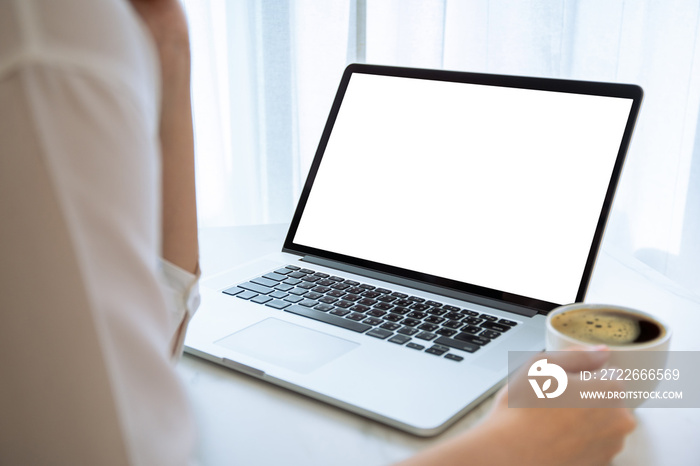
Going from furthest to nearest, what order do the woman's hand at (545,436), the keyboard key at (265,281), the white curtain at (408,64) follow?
the white curtain at (408,64)
the keyboard key at (265,281)
the woman's hand at (545,436)

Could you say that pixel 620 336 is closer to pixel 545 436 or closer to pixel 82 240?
pixel 545 436

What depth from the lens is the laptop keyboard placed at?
0.68m

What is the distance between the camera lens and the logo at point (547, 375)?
0.50 meters

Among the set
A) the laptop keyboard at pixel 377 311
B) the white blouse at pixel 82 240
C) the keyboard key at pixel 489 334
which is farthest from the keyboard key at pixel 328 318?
the white blouse at pixel 82 240

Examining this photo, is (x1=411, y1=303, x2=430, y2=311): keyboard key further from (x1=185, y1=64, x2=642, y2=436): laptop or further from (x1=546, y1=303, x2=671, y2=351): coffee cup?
(x1=546, y1=303, x2=671, y2=351): coffee cup

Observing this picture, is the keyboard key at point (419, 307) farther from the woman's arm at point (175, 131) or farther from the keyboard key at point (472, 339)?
the woman's arm at point (175, 131)

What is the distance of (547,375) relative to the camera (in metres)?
0.51

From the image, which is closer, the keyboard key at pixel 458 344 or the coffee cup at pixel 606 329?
the coffee cup at pixel 606 329

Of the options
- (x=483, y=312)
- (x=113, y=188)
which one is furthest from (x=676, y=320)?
(x=113, y=188)

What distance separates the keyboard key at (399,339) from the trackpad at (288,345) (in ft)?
0.12

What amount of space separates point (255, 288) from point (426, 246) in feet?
0.73

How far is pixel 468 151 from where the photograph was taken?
855 mm

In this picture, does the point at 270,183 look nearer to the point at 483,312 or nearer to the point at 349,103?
the point at 349,103

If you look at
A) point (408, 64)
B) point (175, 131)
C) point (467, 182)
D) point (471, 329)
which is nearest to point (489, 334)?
point (471, 329)
